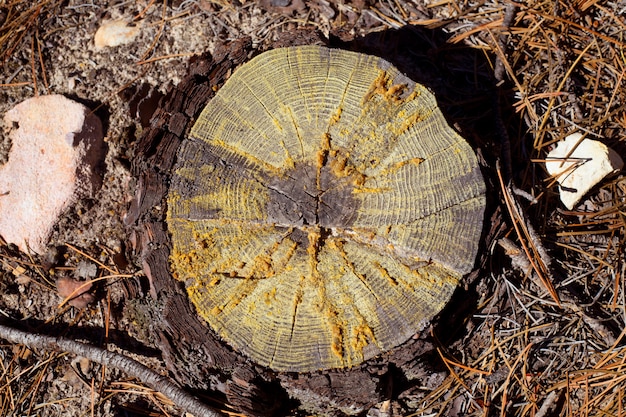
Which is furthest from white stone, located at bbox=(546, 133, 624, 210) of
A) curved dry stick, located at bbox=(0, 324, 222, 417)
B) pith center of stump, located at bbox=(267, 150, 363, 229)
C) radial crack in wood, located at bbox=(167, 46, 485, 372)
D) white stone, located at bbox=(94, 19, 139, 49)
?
white stone, located at bbox=(94, 19, 139, 49)

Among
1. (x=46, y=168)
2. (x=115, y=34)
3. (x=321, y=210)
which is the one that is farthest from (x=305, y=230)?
(x=115, y=34)

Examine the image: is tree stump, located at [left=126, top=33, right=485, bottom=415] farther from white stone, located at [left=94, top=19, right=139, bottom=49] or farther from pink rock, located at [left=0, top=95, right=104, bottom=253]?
white stone, located at [left=94, top=19, right=139, bottom=49]

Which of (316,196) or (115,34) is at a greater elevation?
(115,34)

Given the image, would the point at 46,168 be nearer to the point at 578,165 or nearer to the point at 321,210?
the point at 321,210

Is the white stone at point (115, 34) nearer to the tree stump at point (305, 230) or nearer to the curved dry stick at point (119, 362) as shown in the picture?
the tree stump at point (305, 230)

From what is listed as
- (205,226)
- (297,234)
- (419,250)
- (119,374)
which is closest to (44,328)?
(119,374)

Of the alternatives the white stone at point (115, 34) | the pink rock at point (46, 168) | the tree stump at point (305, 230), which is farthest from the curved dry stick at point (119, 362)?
the white stone at point (115, 34)
